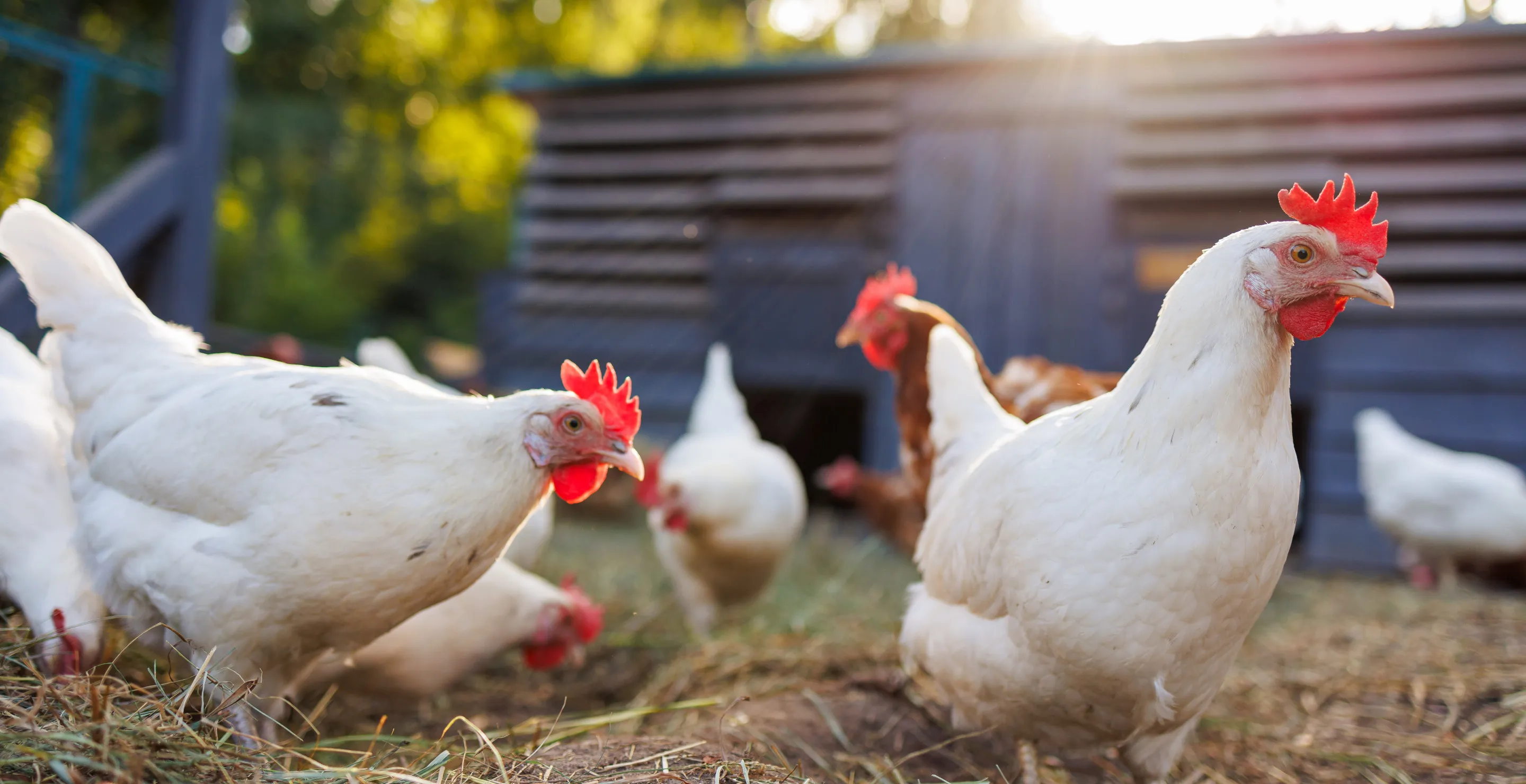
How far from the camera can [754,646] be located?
12.5ft

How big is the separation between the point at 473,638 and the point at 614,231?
5459 millimetres

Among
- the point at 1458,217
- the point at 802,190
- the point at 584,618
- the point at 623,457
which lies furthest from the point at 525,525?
the point at 1458,217

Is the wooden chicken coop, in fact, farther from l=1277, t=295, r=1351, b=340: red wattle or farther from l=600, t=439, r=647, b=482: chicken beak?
l=600, t=439, r=647, b=482: chicken beak

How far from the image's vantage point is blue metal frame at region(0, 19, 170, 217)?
4.11 m

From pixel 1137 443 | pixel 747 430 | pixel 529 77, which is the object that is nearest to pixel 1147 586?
pixel 1137 443

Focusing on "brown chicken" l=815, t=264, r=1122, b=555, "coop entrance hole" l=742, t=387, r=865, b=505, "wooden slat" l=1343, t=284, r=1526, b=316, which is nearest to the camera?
"brown chicken" l=815, t=264, r=1122, b=555

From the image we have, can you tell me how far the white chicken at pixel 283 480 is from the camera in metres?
2.12

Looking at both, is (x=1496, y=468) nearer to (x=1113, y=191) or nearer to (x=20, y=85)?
(x=1113, y=191)

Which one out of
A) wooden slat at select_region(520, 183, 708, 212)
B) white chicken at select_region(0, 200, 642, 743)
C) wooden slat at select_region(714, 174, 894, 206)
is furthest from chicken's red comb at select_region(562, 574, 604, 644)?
wooden slat at select_region(520, 183, 708, 212)

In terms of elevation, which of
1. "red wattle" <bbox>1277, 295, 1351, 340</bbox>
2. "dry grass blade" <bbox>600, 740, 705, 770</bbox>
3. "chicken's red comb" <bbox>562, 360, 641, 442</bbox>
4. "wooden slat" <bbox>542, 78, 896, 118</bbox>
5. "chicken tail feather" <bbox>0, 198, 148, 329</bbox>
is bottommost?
"dry grass blade" <bbox>600, 740, 705, 770</bbox>

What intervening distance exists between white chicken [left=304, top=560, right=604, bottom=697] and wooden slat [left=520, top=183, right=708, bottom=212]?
493cm

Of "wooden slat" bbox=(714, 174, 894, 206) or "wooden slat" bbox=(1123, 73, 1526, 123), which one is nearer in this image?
"wooden slat" bbox=(1123, 73, 1526, 123)

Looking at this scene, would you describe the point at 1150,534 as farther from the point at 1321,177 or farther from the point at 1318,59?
the point at 1318,59

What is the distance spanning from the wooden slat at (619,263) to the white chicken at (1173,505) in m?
5.93
